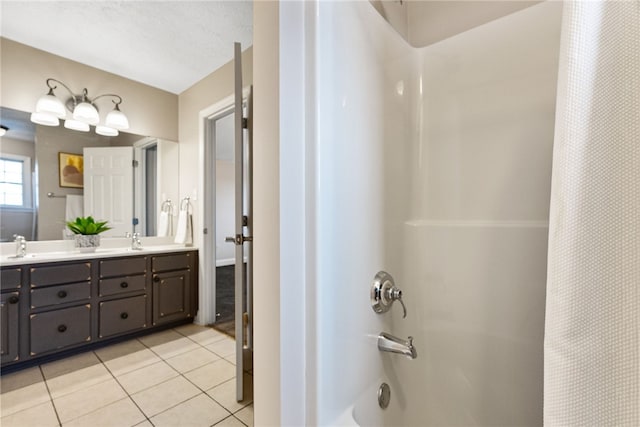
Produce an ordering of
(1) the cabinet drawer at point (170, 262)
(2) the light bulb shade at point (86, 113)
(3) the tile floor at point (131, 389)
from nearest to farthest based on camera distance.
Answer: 1. (3) the tile floor at point (131, 389)
2. (2) the light bulb shade at point (86, 113)
3. (1) the cabinet drawer at point (170, 262)

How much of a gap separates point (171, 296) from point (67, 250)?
938 mm

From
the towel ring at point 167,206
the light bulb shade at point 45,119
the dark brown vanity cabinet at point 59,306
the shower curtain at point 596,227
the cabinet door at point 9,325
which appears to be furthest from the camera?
the towel ring at point 167,206

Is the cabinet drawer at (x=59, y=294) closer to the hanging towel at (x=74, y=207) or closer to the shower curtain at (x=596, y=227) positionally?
the hanging towel at (x=74, y=207)

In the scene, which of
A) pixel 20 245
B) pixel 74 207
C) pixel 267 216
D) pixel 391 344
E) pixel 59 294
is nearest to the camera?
pixel 267 216

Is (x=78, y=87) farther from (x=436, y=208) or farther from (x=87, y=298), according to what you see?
(x=436, y=208)

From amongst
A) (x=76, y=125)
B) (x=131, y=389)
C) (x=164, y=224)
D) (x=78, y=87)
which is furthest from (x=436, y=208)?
(x=78, y=87)

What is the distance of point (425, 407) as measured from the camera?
3.67 ft

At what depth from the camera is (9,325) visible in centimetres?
178

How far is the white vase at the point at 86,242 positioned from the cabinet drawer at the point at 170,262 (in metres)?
0.47

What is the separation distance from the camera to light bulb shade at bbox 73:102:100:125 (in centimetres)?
236

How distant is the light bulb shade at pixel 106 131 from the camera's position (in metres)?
2.58

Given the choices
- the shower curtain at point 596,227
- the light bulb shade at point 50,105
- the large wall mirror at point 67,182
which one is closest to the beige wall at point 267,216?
the shower curtain at point 596,227

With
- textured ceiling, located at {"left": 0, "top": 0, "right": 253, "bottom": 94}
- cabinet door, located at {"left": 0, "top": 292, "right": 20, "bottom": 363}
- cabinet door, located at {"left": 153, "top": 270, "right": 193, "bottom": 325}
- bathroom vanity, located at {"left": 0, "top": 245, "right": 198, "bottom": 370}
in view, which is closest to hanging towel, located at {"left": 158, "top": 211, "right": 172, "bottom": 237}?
bathroom vanity, located at {"left": 0, "top": 245, "right": 198, "bottom": 370}

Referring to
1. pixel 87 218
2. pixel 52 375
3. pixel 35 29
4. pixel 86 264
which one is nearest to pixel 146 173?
pixel 87 218
